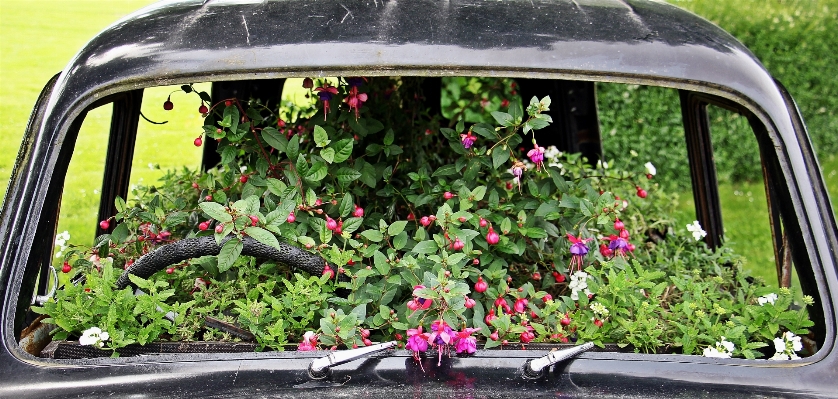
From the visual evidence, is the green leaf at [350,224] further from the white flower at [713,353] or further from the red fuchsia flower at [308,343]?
the white flower at [713,353]

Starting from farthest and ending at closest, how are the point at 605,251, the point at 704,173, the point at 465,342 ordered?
the point at 704,173 < the point at 605,251 < the point at 465,342

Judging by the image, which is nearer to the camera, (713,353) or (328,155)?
(713,353)

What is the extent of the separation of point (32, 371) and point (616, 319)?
4.02 ft

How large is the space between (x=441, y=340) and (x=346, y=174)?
67cm

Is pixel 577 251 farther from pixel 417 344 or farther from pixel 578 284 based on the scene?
pixel 417 344

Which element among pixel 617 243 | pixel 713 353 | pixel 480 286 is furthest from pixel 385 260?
pixel 713 353

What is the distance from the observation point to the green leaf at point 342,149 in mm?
1936

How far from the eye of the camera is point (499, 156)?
192 centimetres

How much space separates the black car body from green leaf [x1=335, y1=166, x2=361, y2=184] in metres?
0.45

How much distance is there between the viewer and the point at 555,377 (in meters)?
1.45

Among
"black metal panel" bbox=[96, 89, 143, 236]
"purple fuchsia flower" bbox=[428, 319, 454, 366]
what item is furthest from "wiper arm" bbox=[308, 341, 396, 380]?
"black metal panel" bbox=[96, 89, 143, 236]

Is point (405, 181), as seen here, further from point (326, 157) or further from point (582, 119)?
point (582, 119)

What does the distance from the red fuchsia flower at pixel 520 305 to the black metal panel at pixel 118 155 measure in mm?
1455

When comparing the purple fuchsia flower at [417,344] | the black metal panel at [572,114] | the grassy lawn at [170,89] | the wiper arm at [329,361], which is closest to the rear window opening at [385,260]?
the purple fuchsia flower at [417,344]
